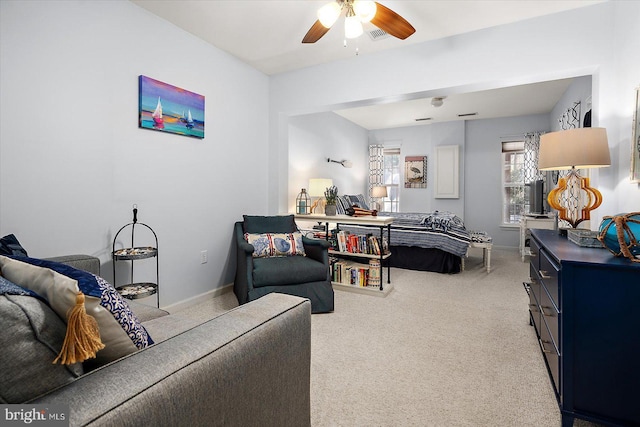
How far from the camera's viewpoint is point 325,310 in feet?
9.62

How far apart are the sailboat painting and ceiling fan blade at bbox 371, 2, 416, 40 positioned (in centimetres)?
182

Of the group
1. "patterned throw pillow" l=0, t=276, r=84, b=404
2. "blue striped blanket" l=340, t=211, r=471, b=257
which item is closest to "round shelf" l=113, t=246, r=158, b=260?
"patterned throw pillow" l=0, t=276, r=84, b=404

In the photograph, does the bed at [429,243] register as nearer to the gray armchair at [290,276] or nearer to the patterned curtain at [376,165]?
the gray armchair at [290,276]

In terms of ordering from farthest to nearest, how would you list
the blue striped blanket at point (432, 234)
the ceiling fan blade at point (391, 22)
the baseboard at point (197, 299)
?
the blue striped blanket at point (432, 234) → the baseboard at point (197, 299) → the ceiling fan blade at point (391, 22)

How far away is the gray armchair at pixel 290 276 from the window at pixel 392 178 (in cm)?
466

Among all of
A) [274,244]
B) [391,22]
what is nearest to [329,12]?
[391,22]

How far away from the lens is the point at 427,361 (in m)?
2.10

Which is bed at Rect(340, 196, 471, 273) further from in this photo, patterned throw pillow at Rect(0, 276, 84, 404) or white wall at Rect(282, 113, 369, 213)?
patterned throw pillow at Rect(0, 276, 84, 404)

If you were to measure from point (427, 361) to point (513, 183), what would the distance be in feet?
17.9

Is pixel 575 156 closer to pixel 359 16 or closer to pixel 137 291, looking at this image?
pixel 359 16

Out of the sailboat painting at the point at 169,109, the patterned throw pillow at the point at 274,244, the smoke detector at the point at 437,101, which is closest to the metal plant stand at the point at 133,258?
the sailboat painting at the point at 169,109

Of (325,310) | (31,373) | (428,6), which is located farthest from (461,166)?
(31,373)

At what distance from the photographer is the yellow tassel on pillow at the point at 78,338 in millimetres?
654

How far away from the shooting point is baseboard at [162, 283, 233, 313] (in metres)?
2.94
